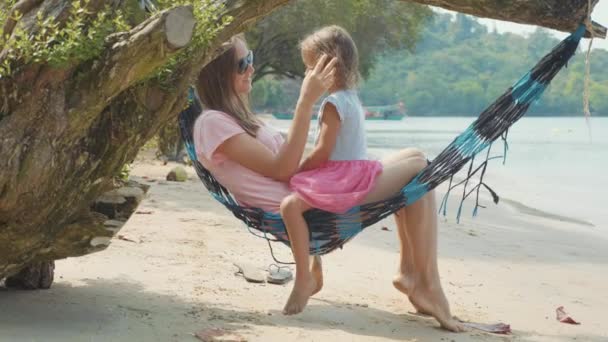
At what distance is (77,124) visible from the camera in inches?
126

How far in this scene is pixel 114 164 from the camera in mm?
3418

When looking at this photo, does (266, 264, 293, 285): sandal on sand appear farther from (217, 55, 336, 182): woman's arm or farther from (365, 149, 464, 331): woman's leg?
(217, 55, 336, 182): woman's arm

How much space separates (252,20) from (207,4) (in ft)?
1.02

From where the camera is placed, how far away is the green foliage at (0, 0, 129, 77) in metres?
3.09

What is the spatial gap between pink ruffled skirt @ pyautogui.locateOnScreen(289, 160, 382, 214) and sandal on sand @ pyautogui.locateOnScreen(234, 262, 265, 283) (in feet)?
3.17

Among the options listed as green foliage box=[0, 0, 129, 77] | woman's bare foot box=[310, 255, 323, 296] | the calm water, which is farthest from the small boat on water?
green foliage box=[0, 0, 129, 77]

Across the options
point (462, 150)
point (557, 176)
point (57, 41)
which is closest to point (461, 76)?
point (557, 176)

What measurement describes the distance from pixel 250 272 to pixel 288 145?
3.92 feet

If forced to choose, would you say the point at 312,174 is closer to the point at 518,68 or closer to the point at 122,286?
the point at 122,286

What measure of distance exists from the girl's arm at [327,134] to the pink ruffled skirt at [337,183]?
0.05 m

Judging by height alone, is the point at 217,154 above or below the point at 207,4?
below

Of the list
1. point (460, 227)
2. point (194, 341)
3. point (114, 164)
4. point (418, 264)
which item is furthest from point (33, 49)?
point (460, 227)

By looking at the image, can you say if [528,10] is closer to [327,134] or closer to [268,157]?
[327,134]

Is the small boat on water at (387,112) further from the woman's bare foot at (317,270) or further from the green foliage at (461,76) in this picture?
the woman's bare foot at (317,270)
